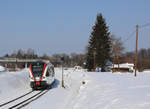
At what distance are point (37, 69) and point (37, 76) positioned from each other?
80 centimetres

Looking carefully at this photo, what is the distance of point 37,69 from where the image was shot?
22.6m

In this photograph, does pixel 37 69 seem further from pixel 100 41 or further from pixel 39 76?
pixel 100 41

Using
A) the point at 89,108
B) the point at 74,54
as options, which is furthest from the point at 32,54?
the point at 89,108

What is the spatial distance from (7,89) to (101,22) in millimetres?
39963

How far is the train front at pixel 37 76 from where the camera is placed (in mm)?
22219

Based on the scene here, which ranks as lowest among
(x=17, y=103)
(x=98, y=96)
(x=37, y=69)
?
(x=17, y=103)

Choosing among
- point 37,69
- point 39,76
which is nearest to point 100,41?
point 37,69

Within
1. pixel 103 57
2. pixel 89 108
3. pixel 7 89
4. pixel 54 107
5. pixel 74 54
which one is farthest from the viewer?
pixel 74 54

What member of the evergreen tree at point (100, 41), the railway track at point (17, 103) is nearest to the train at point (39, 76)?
the railway track at point (17, 103)

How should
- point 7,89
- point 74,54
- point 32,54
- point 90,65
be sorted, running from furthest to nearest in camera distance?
1. point 74,54
2. point 32,54
3. point 90,65
4. point 7,89

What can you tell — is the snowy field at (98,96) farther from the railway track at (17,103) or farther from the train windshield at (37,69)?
the train windshield at (37,69)

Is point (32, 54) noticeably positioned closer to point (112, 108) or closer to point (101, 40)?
point (101, 40)

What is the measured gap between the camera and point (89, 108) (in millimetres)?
9570

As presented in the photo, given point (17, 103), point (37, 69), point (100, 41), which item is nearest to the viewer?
point (17, 103)
